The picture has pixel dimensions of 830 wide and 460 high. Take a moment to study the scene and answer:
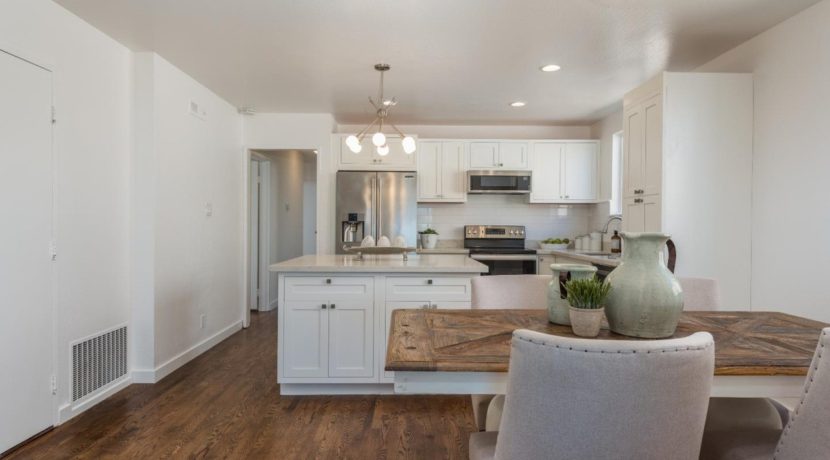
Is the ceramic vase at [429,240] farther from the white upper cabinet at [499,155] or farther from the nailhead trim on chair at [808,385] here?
the nailhead trim on chair at [808,385]

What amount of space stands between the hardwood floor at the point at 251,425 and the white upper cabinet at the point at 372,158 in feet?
8.66

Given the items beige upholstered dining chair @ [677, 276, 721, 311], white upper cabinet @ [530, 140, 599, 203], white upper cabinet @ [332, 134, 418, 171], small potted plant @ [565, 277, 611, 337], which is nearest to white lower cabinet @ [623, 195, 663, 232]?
beige upholstered dining chair @ [677, 276, 721, 311]

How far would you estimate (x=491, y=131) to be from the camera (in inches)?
229

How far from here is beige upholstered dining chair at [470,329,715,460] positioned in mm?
803

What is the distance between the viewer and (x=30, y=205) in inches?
94.9

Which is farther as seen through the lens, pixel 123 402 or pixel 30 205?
pixel 123 402

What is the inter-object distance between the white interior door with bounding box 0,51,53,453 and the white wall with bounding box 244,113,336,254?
2639 mm

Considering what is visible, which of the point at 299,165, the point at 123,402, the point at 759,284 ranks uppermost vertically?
the point at 299,165

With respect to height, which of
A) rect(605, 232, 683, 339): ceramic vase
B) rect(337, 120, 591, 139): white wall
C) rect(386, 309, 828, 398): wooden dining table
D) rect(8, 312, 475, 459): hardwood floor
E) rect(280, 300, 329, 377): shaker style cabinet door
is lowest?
rect(8, 312, 475, 459): hardwood floor

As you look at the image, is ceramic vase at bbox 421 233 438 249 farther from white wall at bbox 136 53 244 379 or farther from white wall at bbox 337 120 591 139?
white wall at bbox 136 53 244 379

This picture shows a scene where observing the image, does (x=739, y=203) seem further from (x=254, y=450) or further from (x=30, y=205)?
(x=30, y=205)

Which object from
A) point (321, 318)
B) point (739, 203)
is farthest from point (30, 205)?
point (739, 203)

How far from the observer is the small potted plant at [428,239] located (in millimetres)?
5578

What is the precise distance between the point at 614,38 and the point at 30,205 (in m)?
3.58
